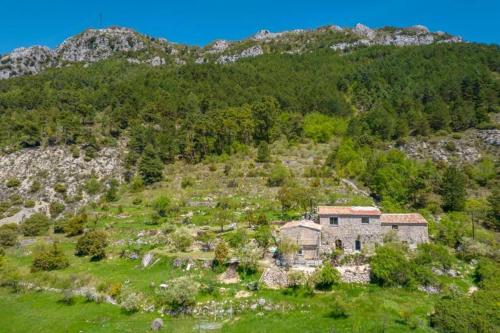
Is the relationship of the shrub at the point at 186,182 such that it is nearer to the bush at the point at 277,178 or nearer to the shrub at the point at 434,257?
the bush at the point at 277,178

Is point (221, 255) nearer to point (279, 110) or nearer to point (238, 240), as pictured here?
point (238, 240)

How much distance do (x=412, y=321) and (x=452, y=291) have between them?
6.50 metres

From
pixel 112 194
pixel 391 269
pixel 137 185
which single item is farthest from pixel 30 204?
pixel 391 269

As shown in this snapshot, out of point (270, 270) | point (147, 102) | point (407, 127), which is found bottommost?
point (270, 270)

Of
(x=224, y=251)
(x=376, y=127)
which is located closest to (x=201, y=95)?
(x=376, y=127)

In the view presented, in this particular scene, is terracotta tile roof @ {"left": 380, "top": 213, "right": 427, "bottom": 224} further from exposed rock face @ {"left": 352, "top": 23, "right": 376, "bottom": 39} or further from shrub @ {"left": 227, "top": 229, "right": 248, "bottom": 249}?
exposed rock face @ {"left": 352, "top": 23, "right": 376, "bottom": 39}

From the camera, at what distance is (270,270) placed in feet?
113

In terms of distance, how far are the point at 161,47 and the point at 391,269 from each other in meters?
187

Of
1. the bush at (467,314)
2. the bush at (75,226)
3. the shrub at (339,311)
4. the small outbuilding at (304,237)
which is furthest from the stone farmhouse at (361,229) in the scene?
the bush at (75,226)

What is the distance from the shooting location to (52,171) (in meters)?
75.9

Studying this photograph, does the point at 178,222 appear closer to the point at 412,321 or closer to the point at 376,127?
the point at 412,321

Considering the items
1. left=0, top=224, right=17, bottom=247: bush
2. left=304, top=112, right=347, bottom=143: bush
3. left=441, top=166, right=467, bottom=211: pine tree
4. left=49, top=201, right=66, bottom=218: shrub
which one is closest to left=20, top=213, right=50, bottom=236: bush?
left=0, top=224, right=17, bottom=247: bush

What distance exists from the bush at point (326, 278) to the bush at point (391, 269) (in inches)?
147

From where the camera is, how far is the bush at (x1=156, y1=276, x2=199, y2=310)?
98.3 feet
